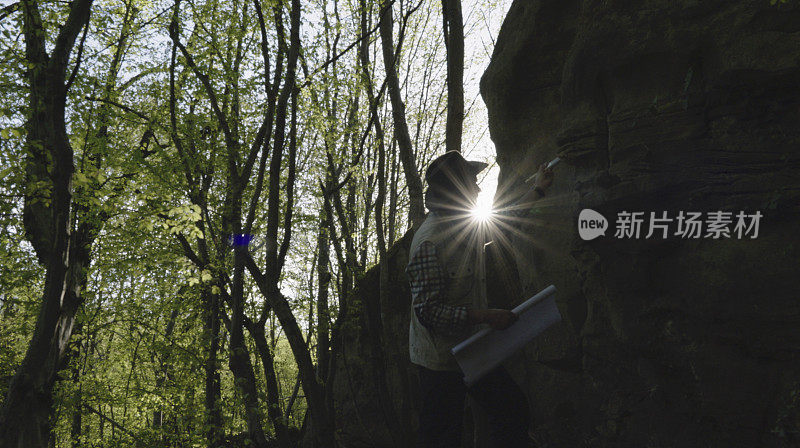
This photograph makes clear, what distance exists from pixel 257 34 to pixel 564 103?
16.4 feet

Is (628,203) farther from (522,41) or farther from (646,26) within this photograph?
(522,41)

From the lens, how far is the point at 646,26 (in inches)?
134

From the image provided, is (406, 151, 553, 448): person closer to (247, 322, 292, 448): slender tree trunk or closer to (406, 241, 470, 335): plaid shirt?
(406, 241, 470, 335): plaid shirt

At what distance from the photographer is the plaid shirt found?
7.57ft

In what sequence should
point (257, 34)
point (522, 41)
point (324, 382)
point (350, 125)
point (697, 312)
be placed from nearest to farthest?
1. point (697, 312)
2. point (522, 41)
3. point (324, 382)
4. point (350, 125)
5. point (257, 34)

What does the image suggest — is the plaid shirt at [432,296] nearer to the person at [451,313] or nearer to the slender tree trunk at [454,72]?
the person at [451,313]

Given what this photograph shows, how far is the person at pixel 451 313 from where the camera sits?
2.38 m

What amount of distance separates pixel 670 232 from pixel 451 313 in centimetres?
201

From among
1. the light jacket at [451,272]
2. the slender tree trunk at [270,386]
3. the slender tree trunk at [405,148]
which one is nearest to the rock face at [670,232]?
the slender tree trunk at [405,148]

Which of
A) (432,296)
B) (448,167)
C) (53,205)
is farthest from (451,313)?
(53,205)

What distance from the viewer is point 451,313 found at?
2.31 metres

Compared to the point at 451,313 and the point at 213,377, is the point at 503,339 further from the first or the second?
the point at 213,377

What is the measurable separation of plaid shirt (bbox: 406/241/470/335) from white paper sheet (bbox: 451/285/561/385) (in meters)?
0.12

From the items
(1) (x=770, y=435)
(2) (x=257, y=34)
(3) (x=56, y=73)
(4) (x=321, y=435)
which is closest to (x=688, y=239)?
(1) (x=770, y=435)
